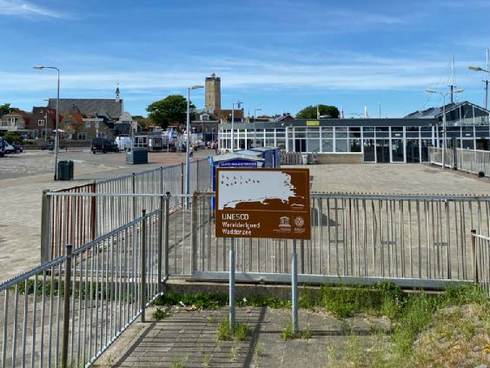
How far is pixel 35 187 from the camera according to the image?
914 inches

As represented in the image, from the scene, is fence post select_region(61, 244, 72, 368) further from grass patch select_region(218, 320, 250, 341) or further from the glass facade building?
the glass facade building

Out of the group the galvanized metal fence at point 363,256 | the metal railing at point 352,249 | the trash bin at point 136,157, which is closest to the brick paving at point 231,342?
the galvanized metal fence at point 363,256

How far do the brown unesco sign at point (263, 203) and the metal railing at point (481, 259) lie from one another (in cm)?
236

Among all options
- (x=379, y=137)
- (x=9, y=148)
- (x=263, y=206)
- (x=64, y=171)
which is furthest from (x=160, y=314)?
(x=9, y=148)

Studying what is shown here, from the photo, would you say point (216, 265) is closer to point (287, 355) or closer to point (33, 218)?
point (287, 355)

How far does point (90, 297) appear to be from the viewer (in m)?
4.83

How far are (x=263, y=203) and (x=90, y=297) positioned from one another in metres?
2.01

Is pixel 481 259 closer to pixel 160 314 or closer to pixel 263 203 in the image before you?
pixel 263 203

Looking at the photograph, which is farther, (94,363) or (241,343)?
(241,343)

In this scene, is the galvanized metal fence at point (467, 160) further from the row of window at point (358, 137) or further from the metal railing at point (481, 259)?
the metal railing at point (481, 259)

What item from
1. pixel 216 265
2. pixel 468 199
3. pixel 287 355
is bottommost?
pixel 287 355

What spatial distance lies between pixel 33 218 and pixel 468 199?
11.4 metres

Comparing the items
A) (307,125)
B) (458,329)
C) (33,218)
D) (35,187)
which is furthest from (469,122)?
(458,329)

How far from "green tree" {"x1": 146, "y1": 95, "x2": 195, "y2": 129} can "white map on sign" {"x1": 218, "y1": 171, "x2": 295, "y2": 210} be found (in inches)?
4323
